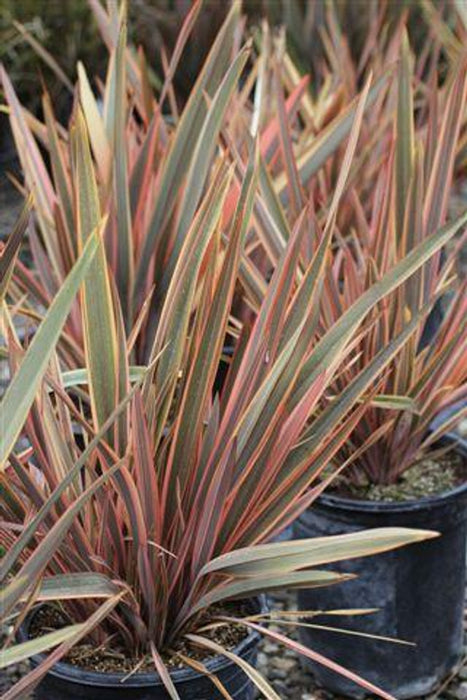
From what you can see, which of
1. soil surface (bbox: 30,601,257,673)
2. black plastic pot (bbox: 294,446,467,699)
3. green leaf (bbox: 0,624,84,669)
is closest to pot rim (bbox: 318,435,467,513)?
black plastic pot (bbox: 294,446,467,699)

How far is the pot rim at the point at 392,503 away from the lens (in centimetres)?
190

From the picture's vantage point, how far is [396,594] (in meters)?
1.97

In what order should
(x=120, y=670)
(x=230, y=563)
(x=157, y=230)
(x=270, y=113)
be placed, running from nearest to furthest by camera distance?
(x=230, y=563), (x=120, y=670), (x=157, y=230), (x=270, y=113)

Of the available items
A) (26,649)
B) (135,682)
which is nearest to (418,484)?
(135,682)

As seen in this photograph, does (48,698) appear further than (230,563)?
Yes

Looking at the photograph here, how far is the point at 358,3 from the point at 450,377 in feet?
10.5

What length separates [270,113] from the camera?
111 inches

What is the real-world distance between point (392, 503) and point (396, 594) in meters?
0.18

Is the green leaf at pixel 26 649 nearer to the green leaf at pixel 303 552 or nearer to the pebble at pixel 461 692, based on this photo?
the green leaf at pixel 303 552

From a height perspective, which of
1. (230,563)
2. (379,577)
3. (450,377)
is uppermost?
(230,563)

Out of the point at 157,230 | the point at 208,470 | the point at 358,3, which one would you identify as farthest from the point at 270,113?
the point at 358,3

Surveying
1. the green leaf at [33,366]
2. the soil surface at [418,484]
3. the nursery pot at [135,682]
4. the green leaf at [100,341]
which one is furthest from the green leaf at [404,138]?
the green leaf at [33,366]

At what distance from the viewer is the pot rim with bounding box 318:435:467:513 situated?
1.90 metres

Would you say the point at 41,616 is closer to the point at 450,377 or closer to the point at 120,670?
the point at 120,670
